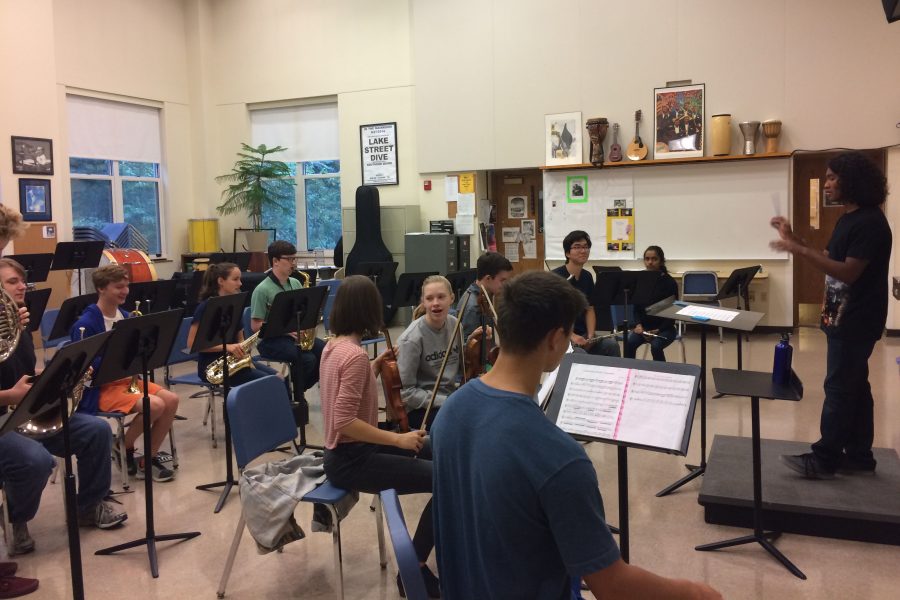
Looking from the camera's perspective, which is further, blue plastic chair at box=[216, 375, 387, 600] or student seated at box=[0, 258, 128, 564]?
student seated at box=[0, 258, 128, 564]

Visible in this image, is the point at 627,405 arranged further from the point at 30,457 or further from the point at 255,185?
the point at 255,185

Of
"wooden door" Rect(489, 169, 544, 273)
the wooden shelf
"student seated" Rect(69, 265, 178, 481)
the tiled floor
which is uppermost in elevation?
the wooden shelf

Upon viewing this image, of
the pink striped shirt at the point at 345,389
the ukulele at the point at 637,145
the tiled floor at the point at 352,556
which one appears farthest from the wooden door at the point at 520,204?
the pink striped shirt at the point at 345,389

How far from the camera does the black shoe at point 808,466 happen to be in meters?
3.96

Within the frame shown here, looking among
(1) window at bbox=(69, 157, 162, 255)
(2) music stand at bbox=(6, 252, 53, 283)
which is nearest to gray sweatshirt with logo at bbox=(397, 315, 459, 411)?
(2) music stand at bbox=(6, 252, 53, 283)

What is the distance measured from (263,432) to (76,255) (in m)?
6.48

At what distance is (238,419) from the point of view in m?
3.21

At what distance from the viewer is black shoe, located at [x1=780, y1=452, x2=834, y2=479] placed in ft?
13.0

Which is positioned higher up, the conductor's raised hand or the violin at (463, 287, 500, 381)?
the violin at (463, 287, 500, 381)

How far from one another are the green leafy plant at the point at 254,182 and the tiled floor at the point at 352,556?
24.4 feet

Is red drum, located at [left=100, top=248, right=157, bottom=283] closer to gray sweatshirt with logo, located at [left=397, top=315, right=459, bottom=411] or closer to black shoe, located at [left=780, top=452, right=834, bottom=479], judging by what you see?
gray sweatshirt with logo, located at [left=397, top=315, right=459, bottom=411]

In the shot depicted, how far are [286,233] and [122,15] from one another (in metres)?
4.08

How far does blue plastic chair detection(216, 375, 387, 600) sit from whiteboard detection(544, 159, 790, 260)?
720 centimetres

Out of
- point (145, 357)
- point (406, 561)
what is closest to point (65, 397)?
point (145, 357)
